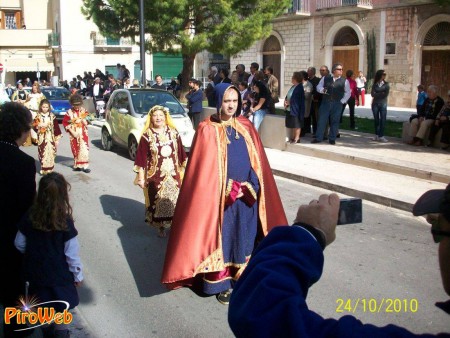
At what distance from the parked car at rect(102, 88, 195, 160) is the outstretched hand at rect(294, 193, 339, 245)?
10831 millimetres

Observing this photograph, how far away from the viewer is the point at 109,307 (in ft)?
15.9

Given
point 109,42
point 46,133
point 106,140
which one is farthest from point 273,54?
point 46,133

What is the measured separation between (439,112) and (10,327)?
10689mm

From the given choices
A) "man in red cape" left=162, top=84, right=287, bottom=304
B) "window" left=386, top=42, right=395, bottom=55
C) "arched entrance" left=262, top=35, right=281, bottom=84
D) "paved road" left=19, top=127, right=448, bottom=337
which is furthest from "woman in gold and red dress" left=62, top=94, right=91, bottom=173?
"arched entrance" left=262, top=35, right=281, bottom=84

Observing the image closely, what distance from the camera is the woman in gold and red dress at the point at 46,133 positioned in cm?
1045

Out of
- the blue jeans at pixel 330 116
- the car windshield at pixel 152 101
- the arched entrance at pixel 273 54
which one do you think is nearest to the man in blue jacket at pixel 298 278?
the blue jeans at pixel 330 116

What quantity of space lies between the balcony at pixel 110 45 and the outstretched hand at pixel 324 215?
159ft

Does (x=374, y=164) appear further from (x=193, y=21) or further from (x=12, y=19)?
(x=12, y=19)

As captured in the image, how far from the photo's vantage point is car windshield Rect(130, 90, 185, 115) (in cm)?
1312

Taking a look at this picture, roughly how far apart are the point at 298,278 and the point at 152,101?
12.2 m

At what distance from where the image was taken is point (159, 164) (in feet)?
21.6

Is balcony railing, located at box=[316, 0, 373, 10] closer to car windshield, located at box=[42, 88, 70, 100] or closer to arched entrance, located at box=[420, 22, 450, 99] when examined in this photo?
arched entrance, located at box=[420, 22, 450, 99]

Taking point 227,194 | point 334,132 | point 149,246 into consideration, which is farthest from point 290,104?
point 227,194

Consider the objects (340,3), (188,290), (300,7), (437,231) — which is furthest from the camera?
(300,7)
